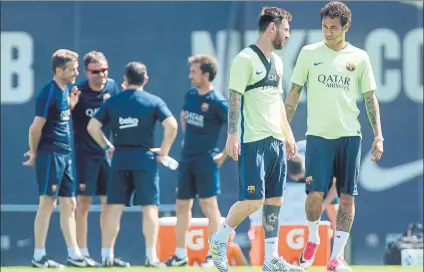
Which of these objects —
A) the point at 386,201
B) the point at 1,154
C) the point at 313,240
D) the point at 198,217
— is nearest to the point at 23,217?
the point at 1,154

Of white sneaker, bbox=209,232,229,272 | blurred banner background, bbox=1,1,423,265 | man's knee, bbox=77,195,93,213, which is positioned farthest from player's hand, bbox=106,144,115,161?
white sneaker, bbox=209,232,229,272

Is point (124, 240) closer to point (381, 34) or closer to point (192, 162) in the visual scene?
point (192, 162)

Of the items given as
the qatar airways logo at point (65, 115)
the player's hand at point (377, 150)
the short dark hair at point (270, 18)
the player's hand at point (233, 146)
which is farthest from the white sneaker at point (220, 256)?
the qatar airways logo at point (65, 115)

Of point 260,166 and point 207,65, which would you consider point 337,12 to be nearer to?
point 260,166

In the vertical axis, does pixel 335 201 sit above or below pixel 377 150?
below

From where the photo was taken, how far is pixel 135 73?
1134cm

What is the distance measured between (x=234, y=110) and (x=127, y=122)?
2453mm

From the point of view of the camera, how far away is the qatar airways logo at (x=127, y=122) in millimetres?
11320

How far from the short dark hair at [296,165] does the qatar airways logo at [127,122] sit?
2438 mm

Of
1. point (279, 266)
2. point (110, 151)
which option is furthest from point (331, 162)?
point (110, 151)

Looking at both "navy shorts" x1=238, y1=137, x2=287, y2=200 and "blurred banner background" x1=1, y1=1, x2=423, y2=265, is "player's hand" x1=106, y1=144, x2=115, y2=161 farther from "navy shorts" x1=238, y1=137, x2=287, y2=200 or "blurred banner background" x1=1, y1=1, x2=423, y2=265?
"navy shorts" x1=238, y1=137, x2=287, y2=200

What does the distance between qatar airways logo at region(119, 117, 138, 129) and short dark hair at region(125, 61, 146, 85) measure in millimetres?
336

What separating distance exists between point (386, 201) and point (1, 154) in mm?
4348

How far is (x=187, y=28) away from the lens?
14.0m
